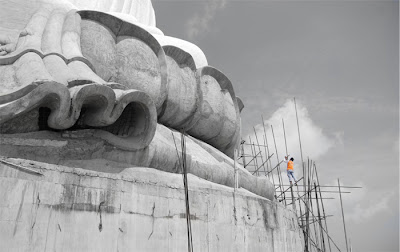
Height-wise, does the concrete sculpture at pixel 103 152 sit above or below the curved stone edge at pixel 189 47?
below

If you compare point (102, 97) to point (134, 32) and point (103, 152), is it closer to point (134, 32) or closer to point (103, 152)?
point (103, 152)

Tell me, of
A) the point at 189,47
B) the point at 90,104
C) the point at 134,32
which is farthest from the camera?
the point at 189,47

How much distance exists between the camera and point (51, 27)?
5.50m

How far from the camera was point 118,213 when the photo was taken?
14.3 ft

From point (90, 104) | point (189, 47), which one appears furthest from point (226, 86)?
point (90, 104)

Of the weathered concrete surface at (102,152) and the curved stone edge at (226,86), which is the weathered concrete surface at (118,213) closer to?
the weathered concrete surface at (102,152)

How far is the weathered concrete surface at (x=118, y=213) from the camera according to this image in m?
3.78

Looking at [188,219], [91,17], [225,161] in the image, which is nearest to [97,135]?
[188,219]

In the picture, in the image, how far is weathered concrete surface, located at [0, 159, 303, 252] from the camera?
149 inches

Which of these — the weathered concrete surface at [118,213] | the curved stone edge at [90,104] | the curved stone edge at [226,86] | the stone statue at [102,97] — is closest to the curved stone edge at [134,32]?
the stone statue at [102,97]

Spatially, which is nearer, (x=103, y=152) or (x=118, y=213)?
(x=118, y=213)

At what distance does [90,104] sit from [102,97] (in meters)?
0.28

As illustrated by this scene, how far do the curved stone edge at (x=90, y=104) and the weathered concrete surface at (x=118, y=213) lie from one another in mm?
432

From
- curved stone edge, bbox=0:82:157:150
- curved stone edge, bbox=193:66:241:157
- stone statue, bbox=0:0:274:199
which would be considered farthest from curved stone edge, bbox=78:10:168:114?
curved stone edge, bbox=0:82:157:150
